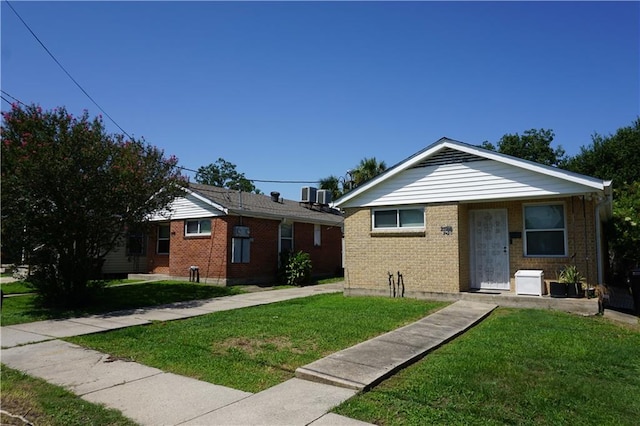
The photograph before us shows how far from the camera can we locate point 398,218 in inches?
531

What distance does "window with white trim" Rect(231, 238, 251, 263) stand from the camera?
17984 millimetres

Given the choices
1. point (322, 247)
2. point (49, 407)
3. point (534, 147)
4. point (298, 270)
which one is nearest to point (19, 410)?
point (49, 407)

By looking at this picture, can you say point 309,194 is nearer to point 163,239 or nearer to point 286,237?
point 286,237

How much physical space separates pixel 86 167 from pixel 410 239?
30.5 feet

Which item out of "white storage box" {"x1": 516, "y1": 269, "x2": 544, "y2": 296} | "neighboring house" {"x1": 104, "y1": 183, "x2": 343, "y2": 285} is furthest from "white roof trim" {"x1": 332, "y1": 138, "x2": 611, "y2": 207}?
"neighboring house" {"x1": 104, "y1": 183, "x2": 343, "y2": 285}

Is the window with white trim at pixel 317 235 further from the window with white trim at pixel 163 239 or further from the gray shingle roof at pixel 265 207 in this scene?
the window with white trim at pixel 163 239

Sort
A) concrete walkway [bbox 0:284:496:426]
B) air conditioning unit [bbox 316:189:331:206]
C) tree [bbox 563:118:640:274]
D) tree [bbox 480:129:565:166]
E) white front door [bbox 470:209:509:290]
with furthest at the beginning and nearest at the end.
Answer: tree [bbox 480:129:565:166] → tree [bbox 563:118:640:274] → air conditioning unit [bbox 316:189:331:206] → white front door [bbox 470:209:509:290] → concrete walkway [bbox 0:284:496:426]

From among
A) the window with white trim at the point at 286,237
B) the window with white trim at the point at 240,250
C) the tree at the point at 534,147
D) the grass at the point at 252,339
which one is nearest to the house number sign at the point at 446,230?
the grass at the point at 252,339

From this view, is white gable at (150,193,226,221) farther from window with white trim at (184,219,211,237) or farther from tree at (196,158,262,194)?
tree at (196,158,262,194)

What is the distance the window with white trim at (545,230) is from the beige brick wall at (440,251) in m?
0.15

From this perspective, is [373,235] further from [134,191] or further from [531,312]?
[134,191]

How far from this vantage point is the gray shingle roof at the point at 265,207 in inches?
731

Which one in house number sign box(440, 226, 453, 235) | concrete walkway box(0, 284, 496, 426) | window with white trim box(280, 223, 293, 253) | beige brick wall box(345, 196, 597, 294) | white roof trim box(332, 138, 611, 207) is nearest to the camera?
concrete walkway box(0, 284, 496, 426)

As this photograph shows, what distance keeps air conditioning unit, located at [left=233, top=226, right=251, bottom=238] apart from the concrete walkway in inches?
356
